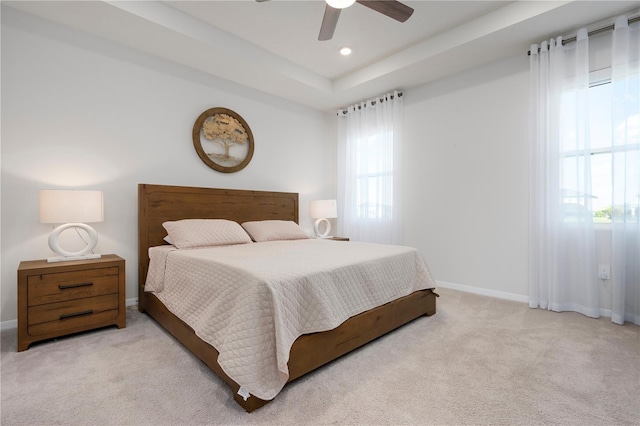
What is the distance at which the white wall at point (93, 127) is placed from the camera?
2.45 meters

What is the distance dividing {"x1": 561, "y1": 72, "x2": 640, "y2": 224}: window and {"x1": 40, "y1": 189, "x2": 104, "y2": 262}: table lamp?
13.1ft

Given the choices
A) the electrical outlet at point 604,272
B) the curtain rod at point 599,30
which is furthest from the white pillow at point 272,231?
the curtain rod at point 599,30

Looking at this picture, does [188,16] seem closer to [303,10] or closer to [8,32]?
[303,10]

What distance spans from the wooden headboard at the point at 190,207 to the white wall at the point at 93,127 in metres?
0.17

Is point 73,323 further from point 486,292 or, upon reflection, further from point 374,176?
point 486,292

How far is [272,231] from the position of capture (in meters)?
3.46

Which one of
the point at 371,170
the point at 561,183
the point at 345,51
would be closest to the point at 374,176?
the point at 371,170

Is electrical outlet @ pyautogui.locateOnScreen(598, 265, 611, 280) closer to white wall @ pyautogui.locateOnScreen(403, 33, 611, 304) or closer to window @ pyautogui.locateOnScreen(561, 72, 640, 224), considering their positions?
white wall @ pyautogui.locateOnScreen(403, 33, 611, 304)

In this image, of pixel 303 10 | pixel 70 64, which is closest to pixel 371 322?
pixel 303 10

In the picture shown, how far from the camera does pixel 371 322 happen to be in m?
→ 2.09

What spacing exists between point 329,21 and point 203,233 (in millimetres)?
2056

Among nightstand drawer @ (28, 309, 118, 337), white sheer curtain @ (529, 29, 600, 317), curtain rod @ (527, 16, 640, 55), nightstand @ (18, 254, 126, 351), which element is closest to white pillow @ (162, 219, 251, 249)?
nightstand @ (18, 254, 126, 351)

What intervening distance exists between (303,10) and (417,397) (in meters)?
3.02

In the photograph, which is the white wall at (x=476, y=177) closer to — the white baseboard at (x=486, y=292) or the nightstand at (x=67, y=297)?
the white baseboard at (x=486, y=292)
